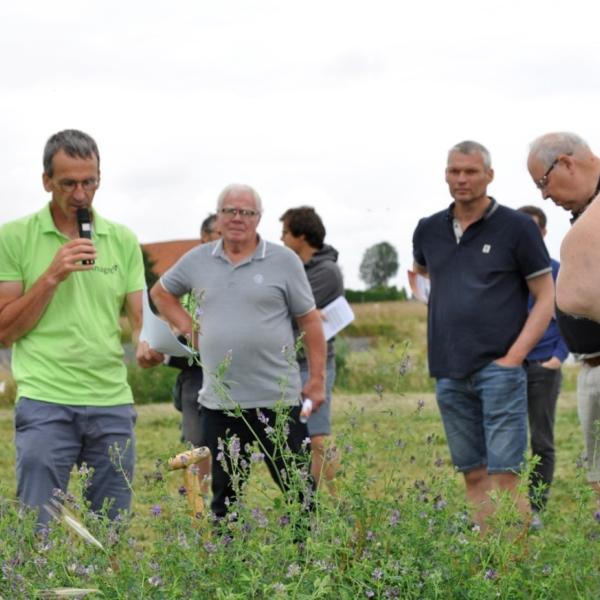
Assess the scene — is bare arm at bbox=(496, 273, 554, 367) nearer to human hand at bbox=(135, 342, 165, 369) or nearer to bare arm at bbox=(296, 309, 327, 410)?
bare arm at bbox=(296, 309, 327, 410)

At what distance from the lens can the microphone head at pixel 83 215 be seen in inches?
208

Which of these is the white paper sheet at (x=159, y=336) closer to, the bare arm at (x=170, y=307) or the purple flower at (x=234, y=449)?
the purple flower at (x=234, y=449)

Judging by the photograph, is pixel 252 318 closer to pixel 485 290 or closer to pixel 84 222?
pixel 485 290

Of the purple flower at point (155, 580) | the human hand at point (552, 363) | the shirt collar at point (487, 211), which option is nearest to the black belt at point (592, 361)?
the shirt collar at point (487, 211)

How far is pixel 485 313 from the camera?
6.58m

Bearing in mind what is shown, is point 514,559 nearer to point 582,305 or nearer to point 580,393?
point 582,305

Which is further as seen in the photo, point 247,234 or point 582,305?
point 247,234

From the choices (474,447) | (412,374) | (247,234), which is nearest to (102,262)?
(247,234)

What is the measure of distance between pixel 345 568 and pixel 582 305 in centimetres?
106

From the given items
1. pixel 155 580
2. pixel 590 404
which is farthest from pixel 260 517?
pixel 590 404

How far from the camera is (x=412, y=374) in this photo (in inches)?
777

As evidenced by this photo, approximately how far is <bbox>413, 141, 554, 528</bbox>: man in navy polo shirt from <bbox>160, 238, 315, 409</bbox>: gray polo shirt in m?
0.70

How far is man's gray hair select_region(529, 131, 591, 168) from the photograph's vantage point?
17.6 ft

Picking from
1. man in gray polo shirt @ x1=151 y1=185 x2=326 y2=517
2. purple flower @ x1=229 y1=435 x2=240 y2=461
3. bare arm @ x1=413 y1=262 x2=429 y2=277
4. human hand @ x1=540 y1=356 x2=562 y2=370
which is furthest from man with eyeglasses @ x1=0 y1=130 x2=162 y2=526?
human hand @ x1=540 y1=356 x2=562 y2=370
